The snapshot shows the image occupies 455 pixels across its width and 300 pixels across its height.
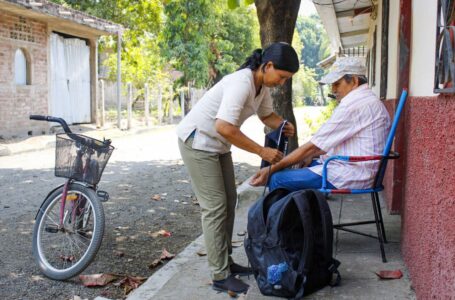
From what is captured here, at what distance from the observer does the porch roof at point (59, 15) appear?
1395 cm

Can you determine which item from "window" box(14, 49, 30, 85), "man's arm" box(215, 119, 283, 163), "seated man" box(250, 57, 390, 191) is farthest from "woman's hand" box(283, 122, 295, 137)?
"window" box(14, 49, 30, 85)

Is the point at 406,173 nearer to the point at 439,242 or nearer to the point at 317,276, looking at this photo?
the point at 317,276

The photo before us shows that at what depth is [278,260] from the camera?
3.37 m

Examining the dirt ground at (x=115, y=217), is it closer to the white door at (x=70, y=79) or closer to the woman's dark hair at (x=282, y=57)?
the woman's dark hair at (x=282, y=57)

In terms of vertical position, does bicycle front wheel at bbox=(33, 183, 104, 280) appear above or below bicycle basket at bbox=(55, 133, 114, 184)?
below

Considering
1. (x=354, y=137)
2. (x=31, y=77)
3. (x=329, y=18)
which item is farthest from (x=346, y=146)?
(x=31, y=77)

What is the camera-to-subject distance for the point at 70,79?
1909cm

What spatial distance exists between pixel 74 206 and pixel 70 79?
15.1m

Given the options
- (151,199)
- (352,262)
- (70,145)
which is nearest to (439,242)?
(352,262)

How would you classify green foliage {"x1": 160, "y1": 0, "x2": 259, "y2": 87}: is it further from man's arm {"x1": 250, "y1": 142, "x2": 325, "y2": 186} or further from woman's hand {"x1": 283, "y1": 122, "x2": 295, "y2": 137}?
man's arm {"x1": 250, "y1": 142, "x2": 325, "y2": 186}

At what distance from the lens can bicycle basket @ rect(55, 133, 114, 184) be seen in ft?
15.1

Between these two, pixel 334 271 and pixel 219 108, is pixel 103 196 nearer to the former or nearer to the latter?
pixel 219 108

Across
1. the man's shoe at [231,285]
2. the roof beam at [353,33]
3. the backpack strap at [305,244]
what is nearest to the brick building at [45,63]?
the roof beam at [353,33]

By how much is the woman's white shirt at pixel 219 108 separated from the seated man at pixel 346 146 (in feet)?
1.39
